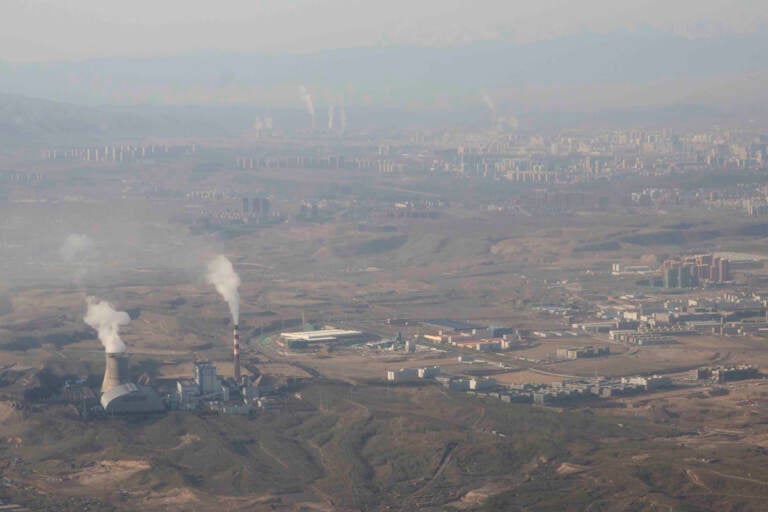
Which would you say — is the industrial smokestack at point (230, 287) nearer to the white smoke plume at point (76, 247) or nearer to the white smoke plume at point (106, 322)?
the white smoke plume at point (106, 322)

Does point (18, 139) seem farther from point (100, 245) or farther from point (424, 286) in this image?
point (424, 286)

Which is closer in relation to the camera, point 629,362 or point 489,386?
point 489,386

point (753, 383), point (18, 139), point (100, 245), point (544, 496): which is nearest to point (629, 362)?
point (753, 383)

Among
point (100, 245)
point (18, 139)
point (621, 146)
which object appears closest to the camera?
point (100, 245)

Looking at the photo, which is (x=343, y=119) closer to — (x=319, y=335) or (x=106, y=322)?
(x=319, y=335)

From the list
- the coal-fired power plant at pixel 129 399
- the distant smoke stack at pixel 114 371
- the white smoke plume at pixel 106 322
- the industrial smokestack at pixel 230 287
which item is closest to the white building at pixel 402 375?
the industrial smokestack at pixel 230 287
